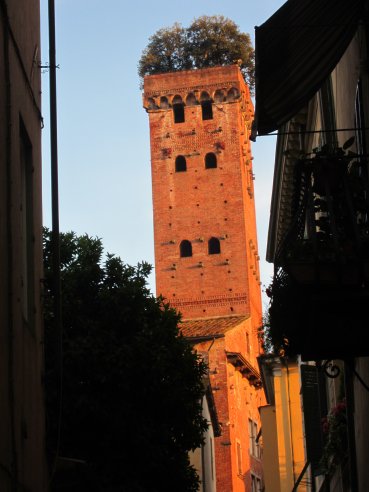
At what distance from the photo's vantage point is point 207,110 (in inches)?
2489

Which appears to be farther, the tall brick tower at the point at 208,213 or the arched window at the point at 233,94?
the arched window at the point at 233,94

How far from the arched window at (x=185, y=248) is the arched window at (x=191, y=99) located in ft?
25.5

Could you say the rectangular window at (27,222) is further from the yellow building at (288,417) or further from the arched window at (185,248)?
the arched window at (185,248)

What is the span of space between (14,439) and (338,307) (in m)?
2.73

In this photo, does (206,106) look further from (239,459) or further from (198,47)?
(239,459)

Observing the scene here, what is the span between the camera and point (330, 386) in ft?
57.7

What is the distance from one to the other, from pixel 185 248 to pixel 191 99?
837 cm

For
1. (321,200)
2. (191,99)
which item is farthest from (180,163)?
(321,200)

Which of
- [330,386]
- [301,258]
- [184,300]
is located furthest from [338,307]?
[184,300]

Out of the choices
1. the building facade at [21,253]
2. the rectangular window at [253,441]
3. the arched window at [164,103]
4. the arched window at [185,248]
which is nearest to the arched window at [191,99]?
the arched window at [164,103]

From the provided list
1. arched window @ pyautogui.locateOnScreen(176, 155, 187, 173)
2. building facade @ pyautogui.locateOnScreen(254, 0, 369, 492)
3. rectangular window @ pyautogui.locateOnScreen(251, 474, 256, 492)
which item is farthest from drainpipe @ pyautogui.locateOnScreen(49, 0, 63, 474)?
arched window @ pyautogui.locateOnScreen(176, 155, 187, 173)

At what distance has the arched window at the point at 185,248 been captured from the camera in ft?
198

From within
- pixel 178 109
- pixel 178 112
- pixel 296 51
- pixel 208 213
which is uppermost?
pixel 178 109

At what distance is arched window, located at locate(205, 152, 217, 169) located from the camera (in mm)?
61719
